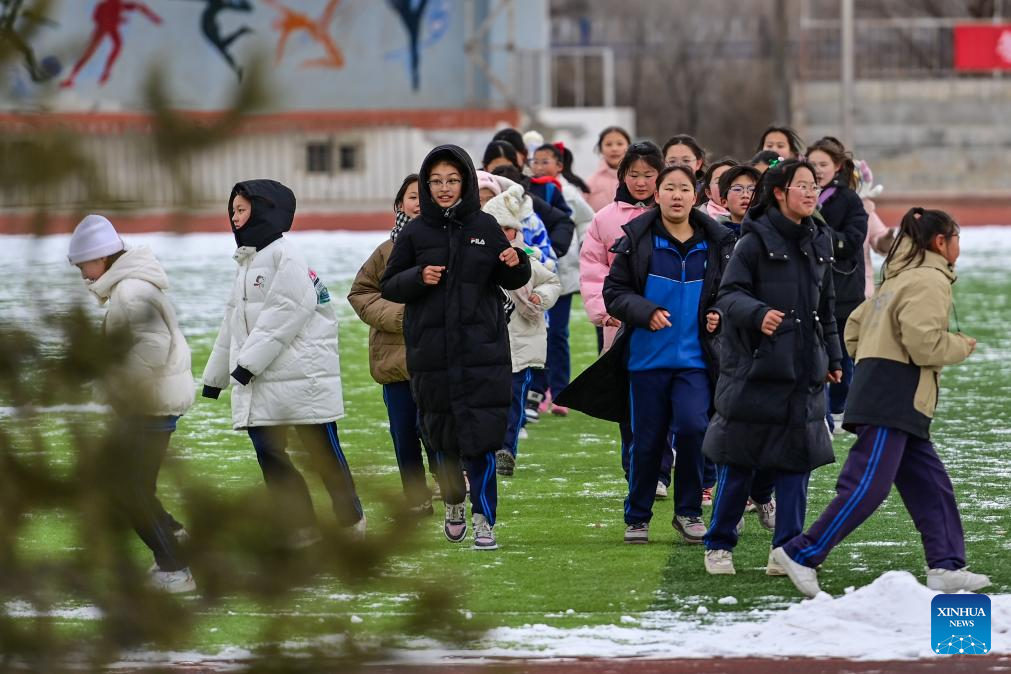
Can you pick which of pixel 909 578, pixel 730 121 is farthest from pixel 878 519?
pixel 730 121

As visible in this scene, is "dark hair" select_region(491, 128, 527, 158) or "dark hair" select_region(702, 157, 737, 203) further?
"dark hair" select_region(491, 128, 527, 158)

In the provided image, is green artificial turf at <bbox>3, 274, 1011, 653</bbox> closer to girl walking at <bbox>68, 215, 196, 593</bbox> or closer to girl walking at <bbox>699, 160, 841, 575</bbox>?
girl walking at <bbox>68, 215, 196, 593</bbox>

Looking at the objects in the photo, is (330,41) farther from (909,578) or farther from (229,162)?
(229,162)

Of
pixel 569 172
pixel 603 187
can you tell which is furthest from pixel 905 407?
pixel 569 172

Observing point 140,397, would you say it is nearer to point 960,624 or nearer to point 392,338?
point 960,624

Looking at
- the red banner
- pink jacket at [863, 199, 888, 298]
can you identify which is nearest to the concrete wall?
the red banner

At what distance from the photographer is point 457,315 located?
22.9 ft

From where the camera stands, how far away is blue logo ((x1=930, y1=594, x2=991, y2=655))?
5410mm

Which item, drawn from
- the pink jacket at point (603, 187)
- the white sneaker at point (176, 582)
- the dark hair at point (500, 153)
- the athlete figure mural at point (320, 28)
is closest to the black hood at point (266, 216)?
the dark hair at point (500, 153)

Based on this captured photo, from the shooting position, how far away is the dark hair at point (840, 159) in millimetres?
9539

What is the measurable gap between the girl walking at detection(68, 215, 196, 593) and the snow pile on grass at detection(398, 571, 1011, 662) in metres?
2.64

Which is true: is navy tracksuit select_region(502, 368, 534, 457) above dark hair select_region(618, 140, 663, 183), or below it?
below

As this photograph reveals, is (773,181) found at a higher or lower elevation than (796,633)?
higher

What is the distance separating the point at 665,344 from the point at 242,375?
1.68 meters
